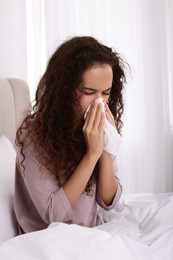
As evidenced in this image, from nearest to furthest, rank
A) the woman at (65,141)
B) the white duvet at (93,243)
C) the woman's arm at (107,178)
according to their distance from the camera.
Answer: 1. the white duvet at (93,243)
2. the woman at (65,141)
3. the woman's arm at (107,178)

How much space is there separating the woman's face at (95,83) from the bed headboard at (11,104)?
55 cm

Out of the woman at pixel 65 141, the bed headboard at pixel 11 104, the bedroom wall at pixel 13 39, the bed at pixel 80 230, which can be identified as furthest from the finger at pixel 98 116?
the bedroom wall at pixel 13 39

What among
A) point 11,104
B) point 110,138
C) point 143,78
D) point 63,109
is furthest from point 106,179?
point 143,78

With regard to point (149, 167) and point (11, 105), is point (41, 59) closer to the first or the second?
point (11, 105)

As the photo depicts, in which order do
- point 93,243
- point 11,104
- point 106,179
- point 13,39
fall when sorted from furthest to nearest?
point 13,39
point 11,104
point 106,179
point 93,243

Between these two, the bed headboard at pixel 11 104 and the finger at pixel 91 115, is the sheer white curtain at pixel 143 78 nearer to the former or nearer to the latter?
the bed headboard at pixel 11 104

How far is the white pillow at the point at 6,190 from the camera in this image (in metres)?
1.13

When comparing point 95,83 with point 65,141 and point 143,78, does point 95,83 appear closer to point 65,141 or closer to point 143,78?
point 65,141

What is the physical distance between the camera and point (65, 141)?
3.80ft

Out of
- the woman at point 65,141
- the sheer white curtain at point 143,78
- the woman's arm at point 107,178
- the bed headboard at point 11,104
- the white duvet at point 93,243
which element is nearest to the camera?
the white duvet at point 93,243

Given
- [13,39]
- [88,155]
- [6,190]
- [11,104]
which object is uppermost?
[13,39]

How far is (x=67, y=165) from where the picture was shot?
45.0 inches

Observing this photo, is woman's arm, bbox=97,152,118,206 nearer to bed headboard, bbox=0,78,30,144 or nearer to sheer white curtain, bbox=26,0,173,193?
bed headboard, bbox=0,78,30,144

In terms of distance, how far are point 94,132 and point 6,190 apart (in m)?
0.39
